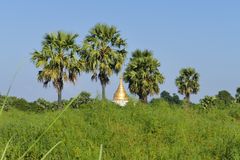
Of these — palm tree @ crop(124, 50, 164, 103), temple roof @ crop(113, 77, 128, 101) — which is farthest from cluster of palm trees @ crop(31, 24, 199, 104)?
temple roof @ crop(113, 77, 128, 101)

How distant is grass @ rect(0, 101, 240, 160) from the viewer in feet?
63.3

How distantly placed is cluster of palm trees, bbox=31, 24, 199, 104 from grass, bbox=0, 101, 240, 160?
1716 centimetres

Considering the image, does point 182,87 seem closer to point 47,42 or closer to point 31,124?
point 47,42

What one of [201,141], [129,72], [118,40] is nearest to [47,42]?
[118,40]

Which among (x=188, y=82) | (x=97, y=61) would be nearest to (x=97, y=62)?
(x=97, y=61)

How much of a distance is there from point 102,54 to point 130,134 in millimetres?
29241

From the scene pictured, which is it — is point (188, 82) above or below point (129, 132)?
above

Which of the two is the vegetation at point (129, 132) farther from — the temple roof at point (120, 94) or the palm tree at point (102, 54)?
the temple roof at point (120, 94)

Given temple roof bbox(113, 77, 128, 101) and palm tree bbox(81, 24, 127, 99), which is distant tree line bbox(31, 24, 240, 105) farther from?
temple roof bbox(113, 77, 128, 101)

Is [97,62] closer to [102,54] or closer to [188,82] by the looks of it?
[102,54]

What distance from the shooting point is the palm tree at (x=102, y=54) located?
167ft

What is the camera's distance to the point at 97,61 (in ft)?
167

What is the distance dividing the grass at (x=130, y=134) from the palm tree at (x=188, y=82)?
129 feet

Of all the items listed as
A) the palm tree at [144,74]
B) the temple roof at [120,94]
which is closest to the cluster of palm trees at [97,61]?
the palm tree at [144,74]
